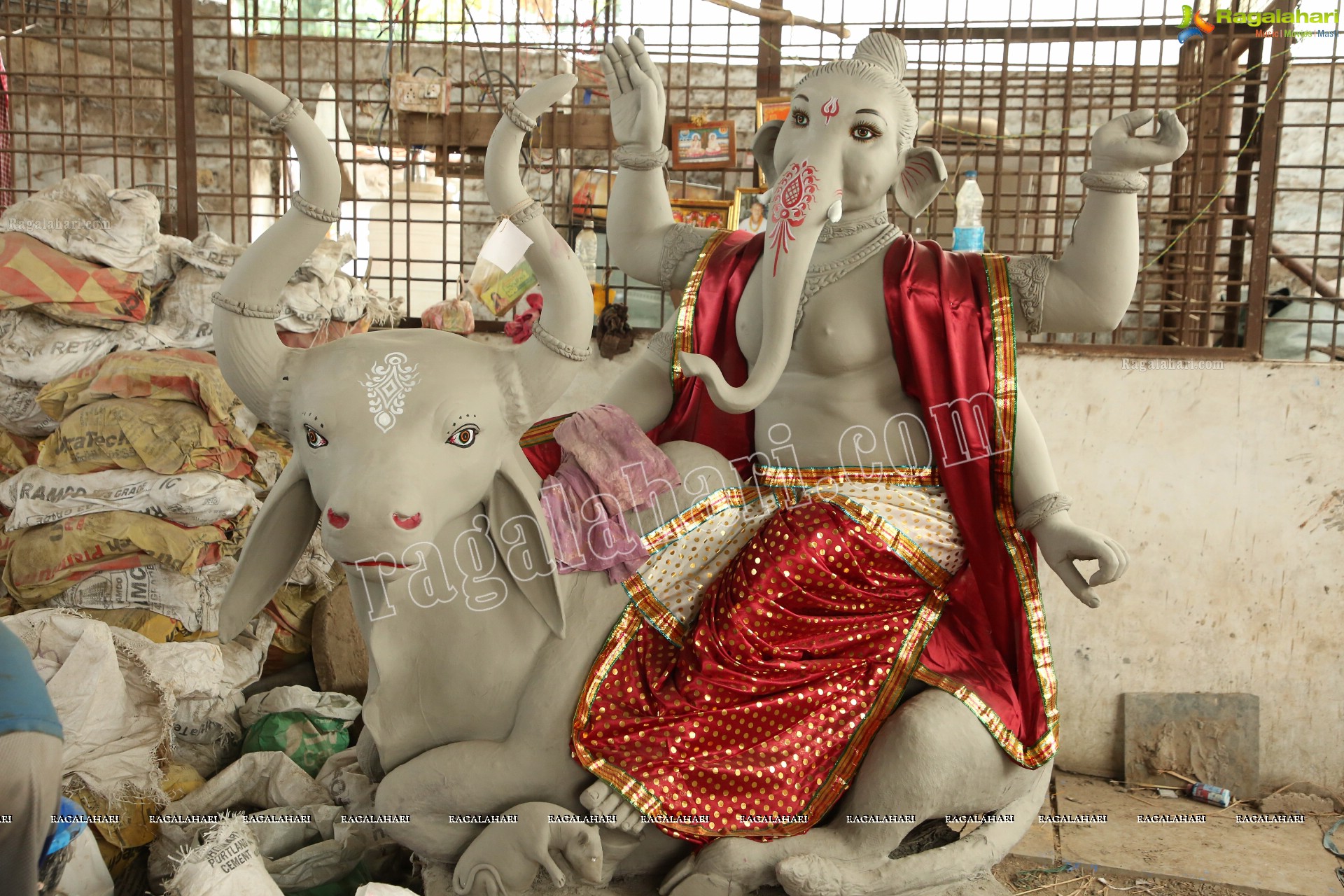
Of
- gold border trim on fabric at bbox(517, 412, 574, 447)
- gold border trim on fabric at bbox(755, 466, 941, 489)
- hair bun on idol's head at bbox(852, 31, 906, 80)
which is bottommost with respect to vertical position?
gold border trim on fabric at bbox(755, 466, 941, 489)

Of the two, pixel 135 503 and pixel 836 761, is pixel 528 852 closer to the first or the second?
pixel 836 761

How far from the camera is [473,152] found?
3596 mm

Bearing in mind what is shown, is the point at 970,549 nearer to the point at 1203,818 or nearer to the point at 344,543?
the point at 344,543

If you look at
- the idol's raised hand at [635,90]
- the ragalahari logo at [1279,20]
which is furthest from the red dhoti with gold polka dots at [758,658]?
the ragalahari logo at [1279,20]

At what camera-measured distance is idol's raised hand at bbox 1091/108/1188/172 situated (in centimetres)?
165

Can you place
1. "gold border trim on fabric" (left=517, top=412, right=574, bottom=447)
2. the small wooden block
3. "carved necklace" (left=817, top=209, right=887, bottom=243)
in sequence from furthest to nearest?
1. the small wooden block
2. "carved necklace" (left=817, top=209, right=887, bottom=243)
3. "gold border trim on fabric" (left=517, top=412, right=574, bottom=447)

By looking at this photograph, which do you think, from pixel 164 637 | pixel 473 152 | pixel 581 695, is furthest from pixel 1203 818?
pixel 473 152

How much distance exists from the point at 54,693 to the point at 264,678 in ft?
3.05

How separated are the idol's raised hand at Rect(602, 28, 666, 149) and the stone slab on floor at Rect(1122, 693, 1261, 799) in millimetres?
2324

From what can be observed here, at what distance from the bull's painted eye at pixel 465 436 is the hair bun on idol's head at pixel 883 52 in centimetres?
97

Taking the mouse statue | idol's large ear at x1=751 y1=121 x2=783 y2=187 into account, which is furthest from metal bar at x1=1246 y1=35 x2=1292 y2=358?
the mouse statue

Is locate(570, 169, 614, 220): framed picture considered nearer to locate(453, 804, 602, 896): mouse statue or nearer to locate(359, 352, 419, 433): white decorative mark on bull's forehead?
locate(359, 352, 419, 433): white decorative mark on bull's forehead

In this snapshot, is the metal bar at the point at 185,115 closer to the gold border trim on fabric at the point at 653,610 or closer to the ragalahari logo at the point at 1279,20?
the gold border trim on fabric at the point at 653,610

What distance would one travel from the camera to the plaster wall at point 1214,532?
3.11m
